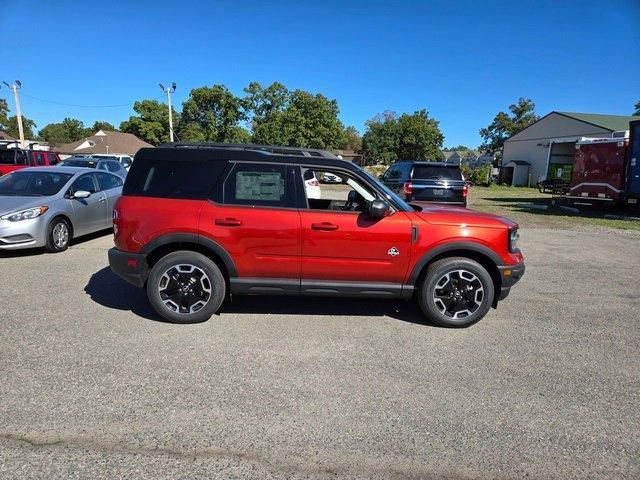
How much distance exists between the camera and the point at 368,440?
2775mm

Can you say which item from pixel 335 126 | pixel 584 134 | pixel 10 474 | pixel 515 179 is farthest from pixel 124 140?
pixel 10 474

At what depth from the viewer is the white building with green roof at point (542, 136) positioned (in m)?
36.4

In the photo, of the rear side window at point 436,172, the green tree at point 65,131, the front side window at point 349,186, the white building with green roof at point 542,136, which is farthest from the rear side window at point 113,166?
the green tree at point 65,131

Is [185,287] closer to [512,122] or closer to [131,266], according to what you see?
[131,266]

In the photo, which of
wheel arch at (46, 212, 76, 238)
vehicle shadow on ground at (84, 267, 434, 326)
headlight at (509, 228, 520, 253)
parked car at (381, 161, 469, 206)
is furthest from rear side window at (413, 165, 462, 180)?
wheel arch at (46, 212, 76, 238)

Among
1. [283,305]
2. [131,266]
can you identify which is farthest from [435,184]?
[131,266]

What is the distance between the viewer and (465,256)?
4766 mm

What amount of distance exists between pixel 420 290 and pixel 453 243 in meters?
0.63

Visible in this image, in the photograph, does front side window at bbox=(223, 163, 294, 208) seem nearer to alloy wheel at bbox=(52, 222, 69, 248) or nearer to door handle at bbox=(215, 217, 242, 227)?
door handle at bbox=(215, 217, 242, 227)

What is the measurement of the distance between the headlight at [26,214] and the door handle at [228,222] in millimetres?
4838

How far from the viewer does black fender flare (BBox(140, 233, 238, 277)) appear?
14.8 feet

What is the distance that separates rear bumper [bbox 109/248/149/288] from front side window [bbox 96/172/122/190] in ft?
18.1

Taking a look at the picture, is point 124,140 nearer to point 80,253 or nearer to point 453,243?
point 80,253

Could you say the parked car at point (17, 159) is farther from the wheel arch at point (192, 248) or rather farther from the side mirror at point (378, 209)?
the side mirror at point (378, 209)
